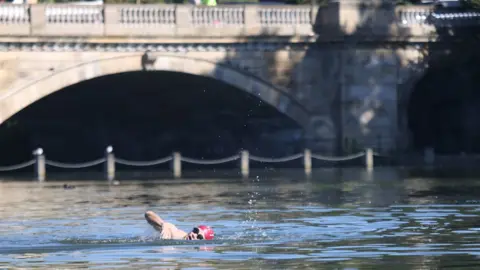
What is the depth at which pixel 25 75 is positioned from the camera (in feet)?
151

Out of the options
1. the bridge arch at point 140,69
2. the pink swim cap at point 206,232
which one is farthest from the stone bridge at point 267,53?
the pink swim cap at point 206,232

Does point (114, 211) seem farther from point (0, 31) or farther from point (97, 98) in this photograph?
point (97, 98)

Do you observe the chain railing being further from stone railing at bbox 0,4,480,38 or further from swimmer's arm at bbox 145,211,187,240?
swimmer's arm at bbox 145,211,187,240

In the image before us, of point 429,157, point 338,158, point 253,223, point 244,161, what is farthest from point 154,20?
point 253,223

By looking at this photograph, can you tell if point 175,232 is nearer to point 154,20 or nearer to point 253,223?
point 253,223

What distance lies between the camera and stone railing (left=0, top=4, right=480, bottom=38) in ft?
149

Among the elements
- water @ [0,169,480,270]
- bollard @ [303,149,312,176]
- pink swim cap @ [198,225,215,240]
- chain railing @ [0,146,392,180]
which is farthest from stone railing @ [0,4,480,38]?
pink swim cap @ [198,225,215,240]

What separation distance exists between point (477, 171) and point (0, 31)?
15754 millimetres

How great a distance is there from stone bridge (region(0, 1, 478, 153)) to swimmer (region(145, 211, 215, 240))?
78.2 feet

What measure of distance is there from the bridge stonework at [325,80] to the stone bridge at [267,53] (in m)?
0.04

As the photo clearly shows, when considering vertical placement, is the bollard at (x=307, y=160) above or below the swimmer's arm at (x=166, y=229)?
above

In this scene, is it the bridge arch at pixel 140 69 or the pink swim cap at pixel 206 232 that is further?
the bridge arch at pixel 140 69

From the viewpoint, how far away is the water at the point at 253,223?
19.1m

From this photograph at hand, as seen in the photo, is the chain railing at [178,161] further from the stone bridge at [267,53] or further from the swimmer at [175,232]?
the swimmer at [175,232]
